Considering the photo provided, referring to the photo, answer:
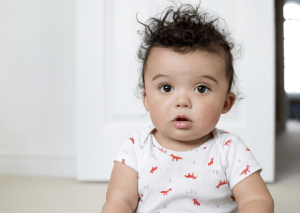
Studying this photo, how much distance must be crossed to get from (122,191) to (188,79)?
1.03 feet

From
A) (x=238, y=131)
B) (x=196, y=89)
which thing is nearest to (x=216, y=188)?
(x=196, y=89)

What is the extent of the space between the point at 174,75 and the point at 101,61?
843 mm

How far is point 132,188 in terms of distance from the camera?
80 centimetres

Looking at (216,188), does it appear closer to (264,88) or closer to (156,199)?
(156,199)

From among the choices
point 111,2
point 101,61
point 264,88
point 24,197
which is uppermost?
point 111,2

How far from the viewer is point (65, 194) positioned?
138 centimetres

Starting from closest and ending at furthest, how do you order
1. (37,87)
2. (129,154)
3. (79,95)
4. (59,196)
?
1. (129,154)
2. (59,196)
3. (79,95)
4. (37,87)

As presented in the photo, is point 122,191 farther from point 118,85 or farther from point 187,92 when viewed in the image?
point 118,85

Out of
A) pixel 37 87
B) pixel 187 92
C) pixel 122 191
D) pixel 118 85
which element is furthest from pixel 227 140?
pixel 37 87

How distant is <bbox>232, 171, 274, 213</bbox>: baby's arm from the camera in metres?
0.70

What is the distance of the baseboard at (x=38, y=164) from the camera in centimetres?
171

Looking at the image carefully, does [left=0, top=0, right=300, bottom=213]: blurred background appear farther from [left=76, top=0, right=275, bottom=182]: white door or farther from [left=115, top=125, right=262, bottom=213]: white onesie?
[left=115, top=125, right=262, bottom=213]: white onesie

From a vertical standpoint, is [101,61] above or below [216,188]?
above

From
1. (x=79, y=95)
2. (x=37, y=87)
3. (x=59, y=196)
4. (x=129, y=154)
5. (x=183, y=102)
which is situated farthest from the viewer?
(x=37, y=87)
